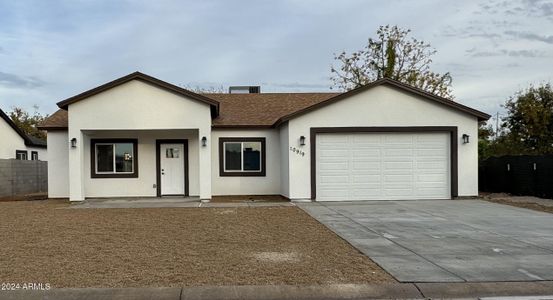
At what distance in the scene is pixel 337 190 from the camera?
674 inches

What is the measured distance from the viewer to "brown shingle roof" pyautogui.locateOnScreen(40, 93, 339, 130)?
19.0 m

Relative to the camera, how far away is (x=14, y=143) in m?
25.8

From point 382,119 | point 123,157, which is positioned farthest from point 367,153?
point 123,157

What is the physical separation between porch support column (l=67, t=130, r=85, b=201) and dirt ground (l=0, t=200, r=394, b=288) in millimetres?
3504

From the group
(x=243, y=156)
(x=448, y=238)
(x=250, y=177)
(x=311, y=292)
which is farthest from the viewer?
(x=243, y=156)

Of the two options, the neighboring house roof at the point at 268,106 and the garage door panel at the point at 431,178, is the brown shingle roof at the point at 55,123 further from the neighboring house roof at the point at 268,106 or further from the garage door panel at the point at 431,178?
the garage door panel at the point at 431,178

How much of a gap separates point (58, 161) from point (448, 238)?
1510cm

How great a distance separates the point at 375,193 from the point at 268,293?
38.5ft

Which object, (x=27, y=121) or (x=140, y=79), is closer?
(x=140, y=79)

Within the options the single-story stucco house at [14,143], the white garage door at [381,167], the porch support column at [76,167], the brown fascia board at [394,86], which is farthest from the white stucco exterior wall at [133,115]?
the single-story stucco house at [14,143]

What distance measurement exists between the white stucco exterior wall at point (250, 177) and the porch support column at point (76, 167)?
484 centimetres

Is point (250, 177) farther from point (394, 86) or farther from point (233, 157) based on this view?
point (394, 86)

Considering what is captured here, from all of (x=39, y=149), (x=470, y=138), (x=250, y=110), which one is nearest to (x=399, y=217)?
(x=470, y=138)

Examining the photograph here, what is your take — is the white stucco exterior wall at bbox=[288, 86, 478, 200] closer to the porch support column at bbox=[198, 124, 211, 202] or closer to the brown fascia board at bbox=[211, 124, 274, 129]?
the brown fascia board at bbox=[211, 124, 274, 129]
